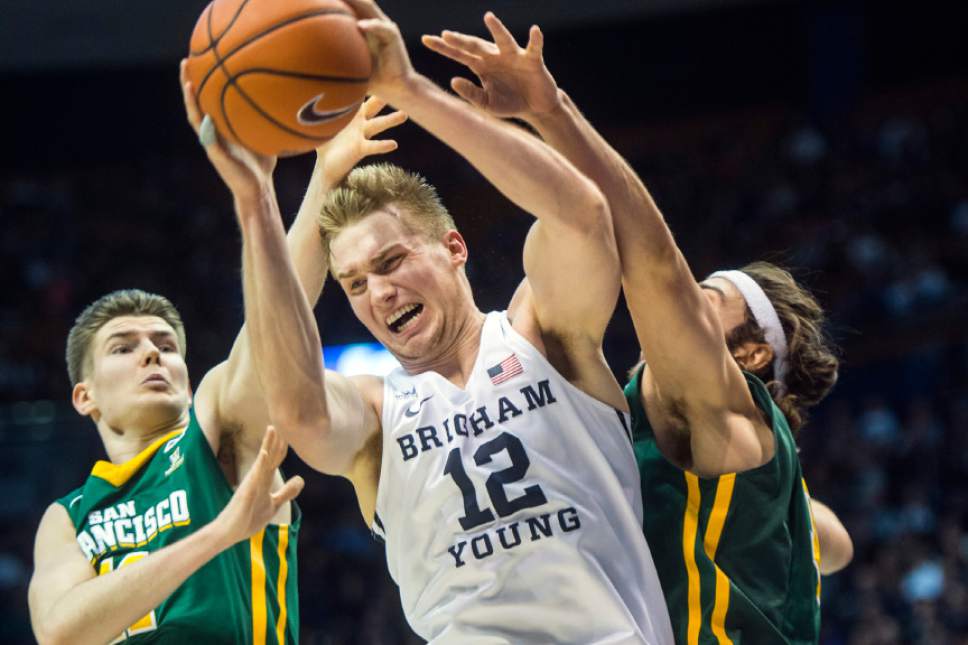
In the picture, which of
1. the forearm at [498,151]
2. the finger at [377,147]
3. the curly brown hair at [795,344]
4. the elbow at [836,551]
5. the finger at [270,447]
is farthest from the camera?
the elbow at [836,551]

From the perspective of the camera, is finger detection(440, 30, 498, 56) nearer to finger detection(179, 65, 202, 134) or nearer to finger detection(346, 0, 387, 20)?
finger detection(346, 0, 387, 20)

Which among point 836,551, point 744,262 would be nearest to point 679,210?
point 744,262

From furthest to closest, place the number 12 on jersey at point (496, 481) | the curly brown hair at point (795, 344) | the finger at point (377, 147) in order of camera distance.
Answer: the curly brown hair at point (795, 344) → the finger at point (377, 147) → the number 12 on jersey at point (496, 481)

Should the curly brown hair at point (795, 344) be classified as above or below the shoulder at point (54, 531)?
below

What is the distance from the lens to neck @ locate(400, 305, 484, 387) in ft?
10.0

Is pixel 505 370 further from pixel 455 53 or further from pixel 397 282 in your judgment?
pixel 455 53

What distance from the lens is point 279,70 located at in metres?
2.58

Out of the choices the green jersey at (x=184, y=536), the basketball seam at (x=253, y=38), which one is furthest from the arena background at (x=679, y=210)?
the basketball seam at (x=253, y=38)

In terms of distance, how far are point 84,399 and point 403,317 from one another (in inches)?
63.2

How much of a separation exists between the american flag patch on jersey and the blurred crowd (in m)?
5.67

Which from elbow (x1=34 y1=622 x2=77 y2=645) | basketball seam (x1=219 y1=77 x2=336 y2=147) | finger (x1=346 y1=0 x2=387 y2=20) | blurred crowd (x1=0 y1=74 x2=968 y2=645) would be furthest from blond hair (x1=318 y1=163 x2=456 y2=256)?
blurred crowd (x1=0 y1=74 x2=968 y2=645)

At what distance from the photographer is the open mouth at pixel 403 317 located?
2996mm

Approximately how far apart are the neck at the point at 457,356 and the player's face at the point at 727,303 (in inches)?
31.8

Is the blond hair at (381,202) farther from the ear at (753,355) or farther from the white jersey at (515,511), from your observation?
the ear at (753,355)
